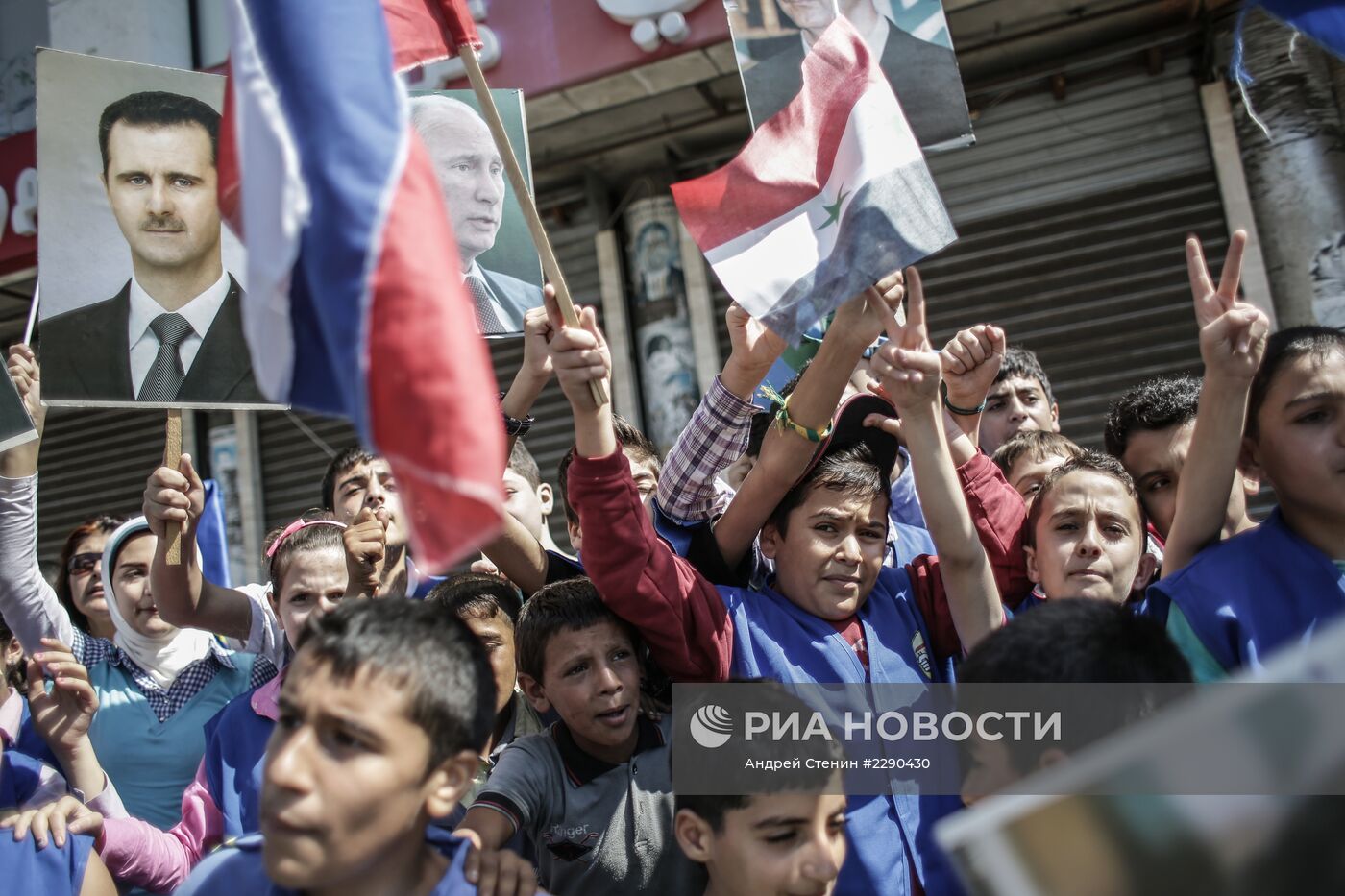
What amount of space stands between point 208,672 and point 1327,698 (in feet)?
9.89

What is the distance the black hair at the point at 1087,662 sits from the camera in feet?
5.46

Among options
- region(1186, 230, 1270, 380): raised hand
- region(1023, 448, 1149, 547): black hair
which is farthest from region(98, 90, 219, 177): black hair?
region(1186, 230, 1270, 380): raised hand

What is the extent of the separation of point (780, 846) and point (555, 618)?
0.69 m

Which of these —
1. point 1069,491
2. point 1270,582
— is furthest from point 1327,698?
point 1069,491

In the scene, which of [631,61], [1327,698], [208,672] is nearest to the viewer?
[1327,698]

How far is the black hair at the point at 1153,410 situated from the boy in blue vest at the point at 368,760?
1836 millimetres

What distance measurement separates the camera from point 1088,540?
2.32 m

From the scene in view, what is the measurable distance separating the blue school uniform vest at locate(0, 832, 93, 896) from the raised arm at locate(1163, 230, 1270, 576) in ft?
6.86

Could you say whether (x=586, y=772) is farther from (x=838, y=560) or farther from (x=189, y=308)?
(x=189, y=308)

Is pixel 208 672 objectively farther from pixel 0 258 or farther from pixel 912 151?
pixel 0 258

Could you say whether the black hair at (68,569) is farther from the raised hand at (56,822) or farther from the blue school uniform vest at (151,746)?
the raised hand at (56,822)

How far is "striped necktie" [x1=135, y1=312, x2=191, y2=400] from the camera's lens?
8.84ft

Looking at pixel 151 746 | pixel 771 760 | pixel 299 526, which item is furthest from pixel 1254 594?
pixel 151 746

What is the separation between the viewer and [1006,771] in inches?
67.8
